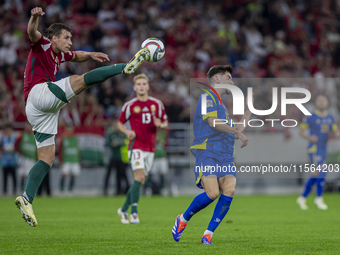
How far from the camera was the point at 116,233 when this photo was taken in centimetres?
755

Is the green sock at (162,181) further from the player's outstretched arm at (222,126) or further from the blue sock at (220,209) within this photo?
the player's outstretched arm at (222,126)

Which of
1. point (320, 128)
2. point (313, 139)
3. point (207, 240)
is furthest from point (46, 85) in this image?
point (320, 128)

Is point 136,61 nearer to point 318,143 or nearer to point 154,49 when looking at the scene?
point 154,49

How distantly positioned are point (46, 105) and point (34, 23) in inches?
38.6

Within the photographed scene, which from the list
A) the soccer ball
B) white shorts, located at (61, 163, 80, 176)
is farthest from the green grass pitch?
white shorts, located at (61, 163, 80, 176)

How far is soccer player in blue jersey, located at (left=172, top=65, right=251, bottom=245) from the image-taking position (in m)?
6.28

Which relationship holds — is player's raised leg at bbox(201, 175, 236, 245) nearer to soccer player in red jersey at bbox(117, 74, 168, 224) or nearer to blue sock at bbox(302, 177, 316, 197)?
soccer player in red jersey at bbox(117, 74, 168, 224)

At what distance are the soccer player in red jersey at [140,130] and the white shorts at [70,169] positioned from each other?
7644 mm

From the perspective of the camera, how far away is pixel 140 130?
992 centimetres

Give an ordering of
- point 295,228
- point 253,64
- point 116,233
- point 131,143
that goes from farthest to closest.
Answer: point 253,64 → point 131,143 → point 295,228 → point 116,233

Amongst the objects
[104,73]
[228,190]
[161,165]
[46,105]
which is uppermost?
[104,73]

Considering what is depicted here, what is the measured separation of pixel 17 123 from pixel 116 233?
35.6ft

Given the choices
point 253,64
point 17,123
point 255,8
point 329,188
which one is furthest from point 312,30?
point 17,123

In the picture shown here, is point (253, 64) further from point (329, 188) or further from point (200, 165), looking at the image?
point (200, 165)
